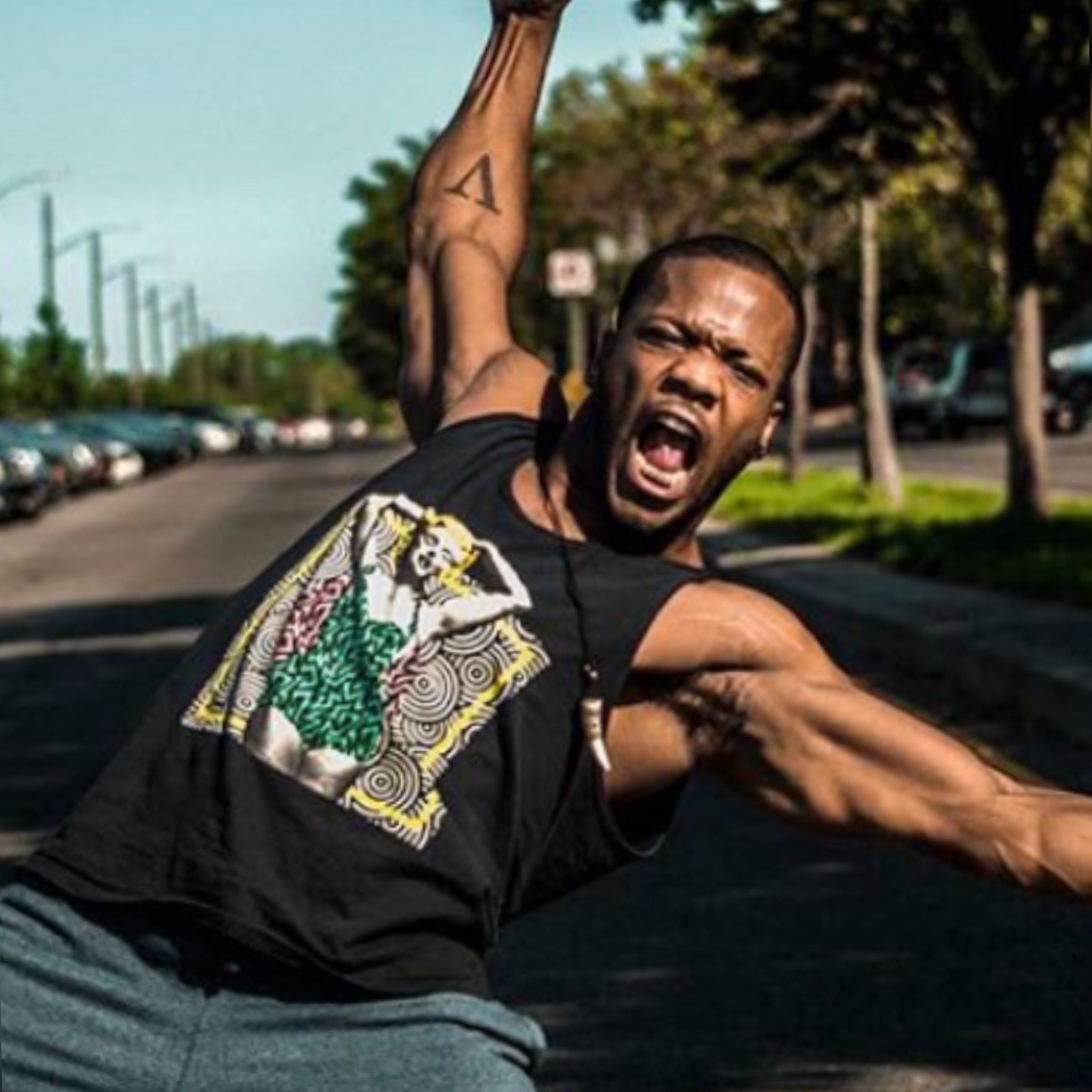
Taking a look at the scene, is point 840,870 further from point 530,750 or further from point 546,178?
point 546,178

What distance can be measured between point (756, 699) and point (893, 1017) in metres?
5.09

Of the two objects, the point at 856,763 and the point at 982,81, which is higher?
the point at 982,81

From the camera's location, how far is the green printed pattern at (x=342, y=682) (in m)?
3.39

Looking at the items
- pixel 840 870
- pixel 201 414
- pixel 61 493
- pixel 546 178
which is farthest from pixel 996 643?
pixel 201 414

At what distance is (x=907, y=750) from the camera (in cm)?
349

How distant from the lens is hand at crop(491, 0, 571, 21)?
4.45 metres

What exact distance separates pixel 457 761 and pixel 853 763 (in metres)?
0.39

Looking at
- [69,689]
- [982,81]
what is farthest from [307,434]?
[69,689]

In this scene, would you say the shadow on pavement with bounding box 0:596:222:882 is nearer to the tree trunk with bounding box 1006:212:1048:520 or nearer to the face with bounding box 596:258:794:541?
the tree trunk with bounding box 1006:212:1048:520

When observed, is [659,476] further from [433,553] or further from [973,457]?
[973,457]

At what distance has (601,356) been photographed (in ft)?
12.2

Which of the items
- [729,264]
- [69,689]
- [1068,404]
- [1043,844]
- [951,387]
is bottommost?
[1068,404]

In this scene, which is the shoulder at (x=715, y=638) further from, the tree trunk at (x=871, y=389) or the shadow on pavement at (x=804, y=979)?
the tree trunk at (x=871, y=389)

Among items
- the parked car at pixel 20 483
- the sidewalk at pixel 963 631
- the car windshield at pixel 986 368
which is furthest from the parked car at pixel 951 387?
the sidewalk at pixel 963 631
